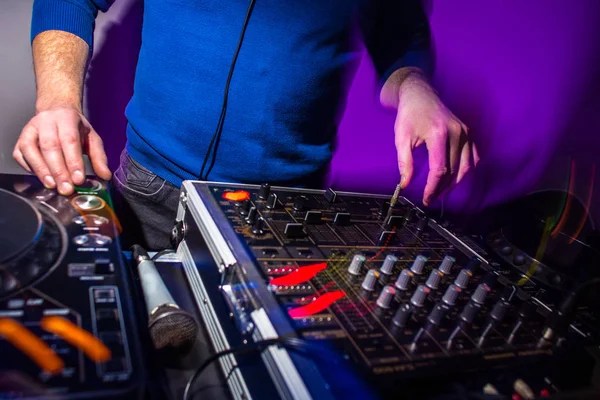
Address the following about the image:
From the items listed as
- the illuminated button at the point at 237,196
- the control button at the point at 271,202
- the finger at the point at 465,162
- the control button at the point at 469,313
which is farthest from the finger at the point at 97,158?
the finger at the point at 465,162

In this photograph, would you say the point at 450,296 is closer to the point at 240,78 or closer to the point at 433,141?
the point at 433,141

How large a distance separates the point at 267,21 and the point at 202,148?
0.44 metres

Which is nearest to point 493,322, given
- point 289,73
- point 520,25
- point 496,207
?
point 289,73

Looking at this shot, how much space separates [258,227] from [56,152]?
0.45 m

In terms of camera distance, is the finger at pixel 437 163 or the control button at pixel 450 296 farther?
the finger at pixel 437 163

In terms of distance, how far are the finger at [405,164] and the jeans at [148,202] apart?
A: 1.35 ft

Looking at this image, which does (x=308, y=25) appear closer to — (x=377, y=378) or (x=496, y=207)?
(x=377, y=378)

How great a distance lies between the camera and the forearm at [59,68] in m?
1.04

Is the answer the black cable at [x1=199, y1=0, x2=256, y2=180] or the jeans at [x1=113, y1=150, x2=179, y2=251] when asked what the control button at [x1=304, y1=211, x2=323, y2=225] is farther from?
the jeans at [x1=113, y1=150, x2=179, y2=251]

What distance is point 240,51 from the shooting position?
1250 mm

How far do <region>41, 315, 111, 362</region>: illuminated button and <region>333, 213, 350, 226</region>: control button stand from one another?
67cm

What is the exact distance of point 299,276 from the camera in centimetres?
81

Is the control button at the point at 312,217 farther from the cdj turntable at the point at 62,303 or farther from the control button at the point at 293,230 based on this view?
the cdj turntable at the point at 62,303

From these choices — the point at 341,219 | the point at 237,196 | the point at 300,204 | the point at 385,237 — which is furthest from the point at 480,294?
the point at 237,196
